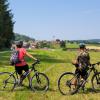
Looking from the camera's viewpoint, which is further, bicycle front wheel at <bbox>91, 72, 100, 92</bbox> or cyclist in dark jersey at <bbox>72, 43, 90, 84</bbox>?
bicycle front wheel at <bbox>91, 72, 100, 92</bbox>

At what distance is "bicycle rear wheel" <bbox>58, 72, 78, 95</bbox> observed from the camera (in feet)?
47.3

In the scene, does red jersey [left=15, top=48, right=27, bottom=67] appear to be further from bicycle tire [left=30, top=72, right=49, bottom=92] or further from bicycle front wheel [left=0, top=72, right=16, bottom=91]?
bicycle tire [left=30, top=72, right=49, bottom=92]

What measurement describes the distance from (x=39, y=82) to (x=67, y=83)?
1.18 metres

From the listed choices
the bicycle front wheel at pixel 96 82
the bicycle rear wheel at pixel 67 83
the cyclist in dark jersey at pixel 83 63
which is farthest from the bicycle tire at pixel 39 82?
the bicycle front wheel at pixel 96 82

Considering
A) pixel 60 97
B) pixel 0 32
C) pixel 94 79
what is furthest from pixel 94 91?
pixel 0 32

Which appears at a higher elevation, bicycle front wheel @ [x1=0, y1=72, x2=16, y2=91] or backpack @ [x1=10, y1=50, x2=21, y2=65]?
backpack @ [x1=10, y1=50, x2=21, y2=65]

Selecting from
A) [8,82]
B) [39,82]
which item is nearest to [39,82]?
[39,82]

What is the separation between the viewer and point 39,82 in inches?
589

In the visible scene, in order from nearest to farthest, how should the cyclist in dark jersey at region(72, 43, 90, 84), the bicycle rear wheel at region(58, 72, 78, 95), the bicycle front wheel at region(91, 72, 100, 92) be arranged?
1. the bicycle rear wheel at region(58, 72, 78, 95)
2. the cyclist in dark jersey at region(72, 43, 90, 84)
3. the bicycle front wheel at region(91, 72, 100, 92)

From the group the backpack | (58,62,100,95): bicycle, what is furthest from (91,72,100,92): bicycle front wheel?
the backpack

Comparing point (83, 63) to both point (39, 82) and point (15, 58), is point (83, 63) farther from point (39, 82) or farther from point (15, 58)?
point (15, 58)

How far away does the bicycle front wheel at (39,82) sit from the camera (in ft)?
49.0

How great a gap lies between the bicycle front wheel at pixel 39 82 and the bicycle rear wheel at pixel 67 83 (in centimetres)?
59

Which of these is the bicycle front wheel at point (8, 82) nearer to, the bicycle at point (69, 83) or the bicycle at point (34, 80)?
the bicycle at point (34, 80)
